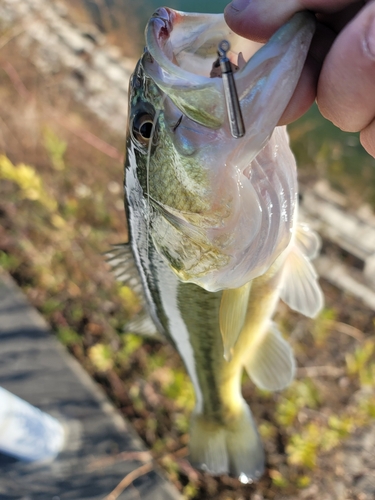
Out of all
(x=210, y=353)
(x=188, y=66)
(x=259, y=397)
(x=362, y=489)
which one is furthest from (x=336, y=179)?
(x=188, y=66)

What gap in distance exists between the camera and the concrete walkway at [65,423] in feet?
7.13

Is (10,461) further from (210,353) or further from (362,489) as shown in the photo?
(362,489)

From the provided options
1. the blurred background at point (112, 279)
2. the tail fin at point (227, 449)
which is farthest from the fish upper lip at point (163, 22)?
the blurred background at point (112, 279)

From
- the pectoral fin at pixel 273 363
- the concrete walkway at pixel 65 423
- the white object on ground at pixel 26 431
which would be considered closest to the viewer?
the pectoral fin at pixel 273 363

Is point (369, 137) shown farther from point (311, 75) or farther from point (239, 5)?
point (239, 5)

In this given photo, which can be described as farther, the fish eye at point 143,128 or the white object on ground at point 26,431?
the white object on ground at point 26,431

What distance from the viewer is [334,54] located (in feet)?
2.17

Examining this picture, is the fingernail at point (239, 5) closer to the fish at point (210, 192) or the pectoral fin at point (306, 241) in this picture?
the fish at point (210, 192)

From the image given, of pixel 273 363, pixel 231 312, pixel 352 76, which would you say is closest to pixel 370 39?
pixel 352 76

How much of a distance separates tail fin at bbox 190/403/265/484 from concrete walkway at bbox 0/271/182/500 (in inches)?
27.7

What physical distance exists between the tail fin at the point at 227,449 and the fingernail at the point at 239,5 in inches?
54.8

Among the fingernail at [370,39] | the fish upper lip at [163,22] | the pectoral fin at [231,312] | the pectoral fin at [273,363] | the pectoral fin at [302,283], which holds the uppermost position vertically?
the fish upper lip at [163,22]

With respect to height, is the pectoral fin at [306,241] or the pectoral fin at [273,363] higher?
the pectoral fin at [306,241]

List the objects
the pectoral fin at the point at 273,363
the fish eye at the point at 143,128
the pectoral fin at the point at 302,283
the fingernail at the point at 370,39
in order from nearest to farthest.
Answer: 1. the fingernail at the point at 370,39
2. the fish eye at the point at 143,128
3. the pectoral fin at the point at 302,283
4. the pectoral fin at the point at 273,363
